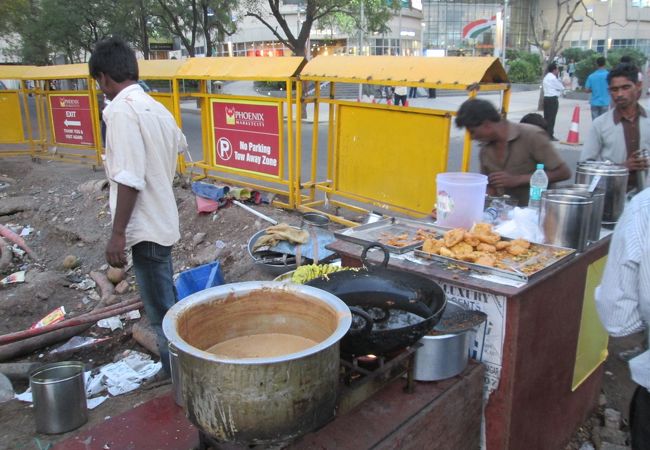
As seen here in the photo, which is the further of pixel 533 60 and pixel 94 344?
pixel 533 60

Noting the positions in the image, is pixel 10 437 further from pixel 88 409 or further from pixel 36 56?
pixel 36 56

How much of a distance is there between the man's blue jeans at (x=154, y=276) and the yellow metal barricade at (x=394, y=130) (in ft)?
8.76

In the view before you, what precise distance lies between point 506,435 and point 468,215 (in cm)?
117

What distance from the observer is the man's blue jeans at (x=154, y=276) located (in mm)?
3160

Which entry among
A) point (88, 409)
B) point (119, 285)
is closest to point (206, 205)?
point (119, 285)

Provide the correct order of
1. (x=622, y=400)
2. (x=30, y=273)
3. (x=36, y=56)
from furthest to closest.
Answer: (x=36, y=56) < (x=30, y=273) < (x=622, y=400)

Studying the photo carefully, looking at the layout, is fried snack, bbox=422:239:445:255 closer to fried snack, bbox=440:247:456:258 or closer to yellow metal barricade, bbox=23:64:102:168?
fried snack, bbox=440:247:456:258

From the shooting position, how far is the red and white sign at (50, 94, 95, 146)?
32.2ft

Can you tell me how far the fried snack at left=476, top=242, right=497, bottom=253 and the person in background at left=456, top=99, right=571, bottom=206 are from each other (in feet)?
3.61

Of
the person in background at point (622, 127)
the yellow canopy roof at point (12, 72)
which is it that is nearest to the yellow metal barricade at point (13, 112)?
the yellow canopy roof at point (12, 72)

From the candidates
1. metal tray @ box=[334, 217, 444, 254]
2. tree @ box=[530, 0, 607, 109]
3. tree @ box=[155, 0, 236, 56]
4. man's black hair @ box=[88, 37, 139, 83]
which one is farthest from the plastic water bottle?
tree @ box=[155, 0, 236, 56]

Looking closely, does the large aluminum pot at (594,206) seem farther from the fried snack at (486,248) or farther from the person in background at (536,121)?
the person in background at (536,121)

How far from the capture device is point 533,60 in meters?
38.5

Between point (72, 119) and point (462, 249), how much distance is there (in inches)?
371
